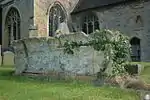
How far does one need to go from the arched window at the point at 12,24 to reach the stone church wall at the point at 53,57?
51.4 ft

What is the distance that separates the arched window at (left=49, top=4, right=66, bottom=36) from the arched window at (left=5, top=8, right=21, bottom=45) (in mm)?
2985

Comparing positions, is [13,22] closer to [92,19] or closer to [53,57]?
[92,19]

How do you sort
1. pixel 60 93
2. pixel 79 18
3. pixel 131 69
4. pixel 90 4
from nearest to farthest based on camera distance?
pixel 60 93, pixel 131 69, pixel 90 4, pixel 79 18

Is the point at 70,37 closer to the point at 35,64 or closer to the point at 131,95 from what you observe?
the point at 35,64

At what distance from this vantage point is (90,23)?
33.2 metres

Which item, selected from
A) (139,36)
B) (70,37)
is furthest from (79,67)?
(139,36)

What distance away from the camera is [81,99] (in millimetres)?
10305

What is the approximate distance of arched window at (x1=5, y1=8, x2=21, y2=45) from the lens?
33.2m

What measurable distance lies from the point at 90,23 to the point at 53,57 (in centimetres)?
1752

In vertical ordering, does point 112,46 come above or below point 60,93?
above

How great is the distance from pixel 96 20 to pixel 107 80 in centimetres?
1886

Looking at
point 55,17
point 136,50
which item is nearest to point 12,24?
point 55,17

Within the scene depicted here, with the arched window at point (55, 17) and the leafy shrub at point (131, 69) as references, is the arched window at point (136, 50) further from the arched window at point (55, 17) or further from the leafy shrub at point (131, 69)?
the leafy shrub at point (131, 69)

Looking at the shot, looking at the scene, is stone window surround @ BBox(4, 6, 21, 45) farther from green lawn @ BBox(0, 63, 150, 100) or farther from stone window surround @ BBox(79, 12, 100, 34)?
green lawn @ BBox(0, 63, 150, 100)
